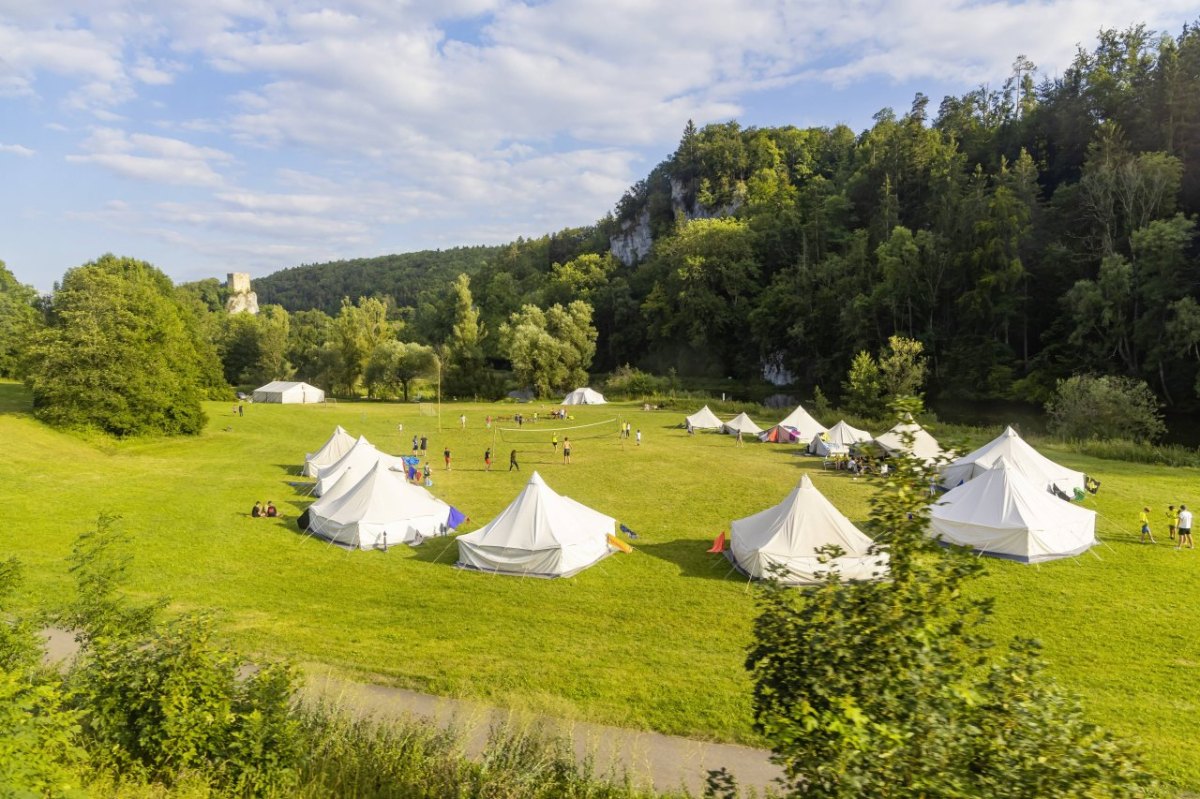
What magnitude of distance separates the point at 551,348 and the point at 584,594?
166 ft

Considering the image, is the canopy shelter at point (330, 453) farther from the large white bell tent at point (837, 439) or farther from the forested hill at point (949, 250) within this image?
the forested hill at point (949, 250)

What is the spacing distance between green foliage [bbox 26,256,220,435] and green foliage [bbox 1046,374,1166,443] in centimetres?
4880

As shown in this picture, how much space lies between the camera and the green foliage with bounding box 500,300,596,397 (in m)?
64.6

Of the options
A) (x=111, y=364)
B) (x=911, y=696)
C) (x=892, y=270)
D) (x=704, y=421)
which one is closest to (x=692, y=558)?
(x=911, y=696)

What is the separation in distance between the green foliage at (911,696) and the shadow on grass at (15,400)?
4501 centimetres

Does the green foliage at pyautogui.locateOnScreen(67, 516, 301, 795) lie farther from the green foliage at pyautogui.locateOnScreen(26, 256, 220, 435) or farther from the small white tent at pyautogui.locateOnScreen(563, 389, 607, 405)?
the small white tent at pyautogui.locateOnScreen(563, 389, 607, 405)

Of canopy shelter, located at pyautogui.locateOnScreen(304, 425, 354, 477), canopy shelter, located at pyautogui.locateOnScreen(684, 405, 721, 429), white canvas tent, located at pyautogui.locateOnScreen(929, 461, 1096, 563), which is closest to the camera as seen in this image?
white canvas tent, located at pyautogui.locateOnScreen(929, 461, 1096, 563)

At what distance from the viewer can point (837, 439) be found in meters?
32.4

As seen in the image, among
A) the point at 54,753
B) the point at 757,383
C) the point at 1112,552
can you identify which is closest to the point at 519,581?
the point at 54,753

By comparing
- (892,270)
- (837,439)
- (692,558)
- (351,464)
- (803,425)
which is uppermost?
(892,270)

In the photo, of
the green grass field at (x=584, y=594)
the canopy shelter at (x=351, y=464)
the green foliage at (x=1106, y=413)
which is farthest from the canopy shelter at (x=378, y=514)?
the green foliage at (x=1106, y=413)

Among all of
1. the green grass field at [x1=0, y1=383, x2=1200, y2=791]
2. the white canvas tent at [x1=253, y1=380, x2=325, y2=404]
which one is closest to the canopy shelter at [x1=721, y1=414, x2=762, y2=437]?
the green grass field at [x1=0, y1=383, x2=1200, y2=791]

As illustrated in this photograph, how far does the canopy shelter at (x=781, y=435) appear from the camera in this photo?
121 feet

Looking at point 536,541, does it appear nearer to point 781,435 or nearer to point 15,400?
point 781,435
